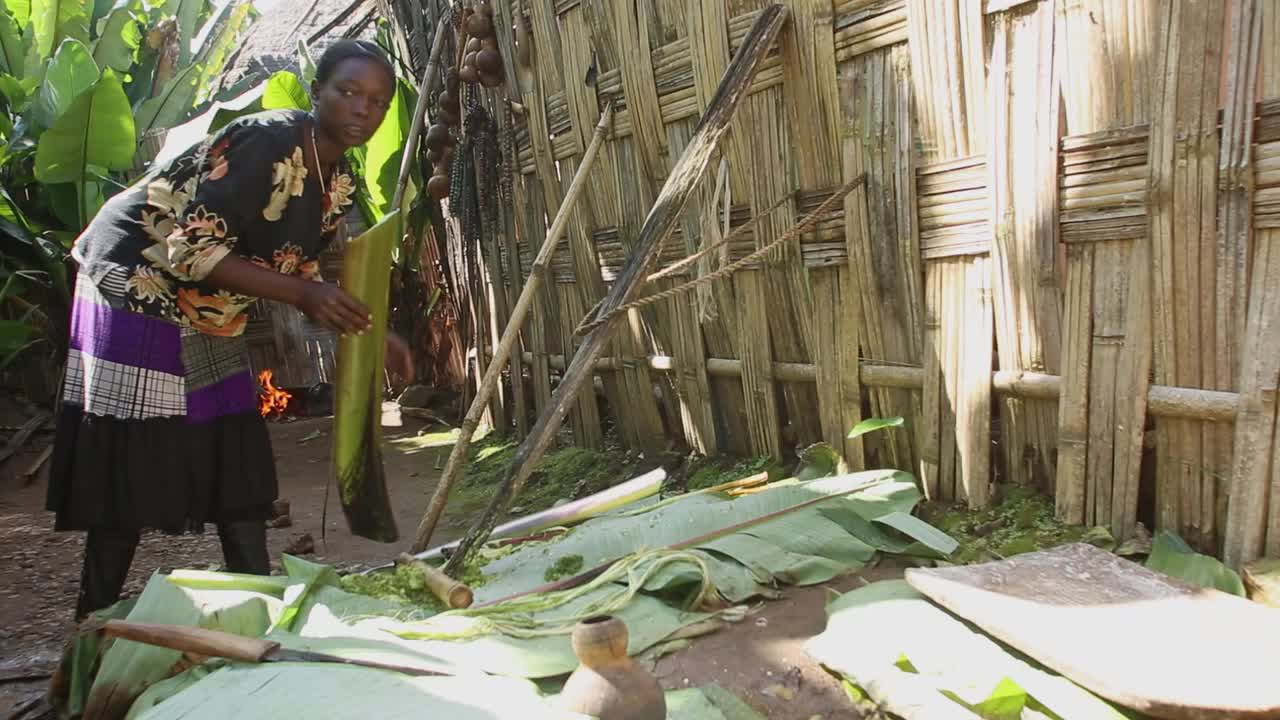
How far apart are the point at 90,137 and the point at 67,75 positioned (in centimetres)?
87

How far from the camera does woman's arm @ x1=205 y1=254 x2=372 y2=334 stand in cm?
251

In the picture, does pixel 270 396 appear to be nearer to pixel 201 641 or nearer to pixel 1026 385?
pixel 201 641

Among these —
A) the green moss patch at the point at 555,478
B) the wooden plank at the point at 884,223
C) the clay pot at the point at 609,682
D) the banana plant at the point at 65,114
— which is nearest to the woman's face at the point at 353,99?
the wooden plank at the point at 884,223

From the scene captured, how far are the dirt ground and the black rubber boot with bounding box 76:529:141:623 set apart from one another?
0.81 ft

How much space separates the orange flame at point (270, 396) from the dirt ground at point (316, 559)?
0.78 feet

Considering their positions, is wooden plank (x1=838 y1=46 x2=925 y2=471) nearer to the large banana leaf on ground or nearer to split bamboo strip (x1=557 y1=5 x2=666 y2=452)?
the large banana leaf on ground

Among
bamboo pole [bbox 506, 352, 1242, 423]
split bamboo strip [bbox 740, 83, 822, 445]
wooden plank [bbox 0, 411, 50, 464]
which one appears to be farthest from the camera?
A: wooden plank [bbox 0, 411, 50, 464]

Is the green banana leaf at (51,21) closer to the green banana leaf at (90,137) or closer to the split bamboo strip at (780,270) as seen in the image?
the green banana leaf at (90,137)

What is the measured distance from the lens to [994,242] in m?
2.62

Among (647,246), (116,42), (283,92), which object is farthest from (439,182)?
(116,42)

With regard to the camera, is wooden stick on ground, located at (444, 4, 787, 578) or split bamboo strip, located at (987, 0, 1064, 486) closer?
split bamboo strip, located at (987, 0, 1064, 486)

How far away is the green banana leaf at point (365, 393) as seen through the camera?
9.34 feet

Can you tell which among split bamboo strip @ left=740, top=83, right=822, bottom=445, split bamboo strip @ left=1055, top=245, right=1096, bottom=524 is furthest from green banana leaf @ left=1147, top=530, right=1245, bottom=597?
split bamboo strip @ left=740, top=83, right=822, bottom=445

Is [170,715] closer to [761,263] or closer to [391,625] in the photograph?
[391,625]
